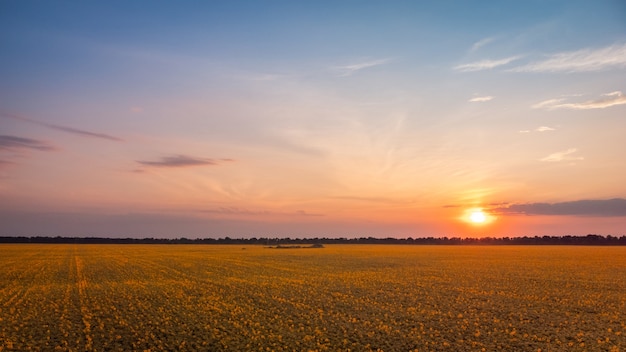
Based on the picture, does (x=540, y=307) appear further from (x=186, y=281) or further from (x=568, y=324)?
(x=186, y=281)

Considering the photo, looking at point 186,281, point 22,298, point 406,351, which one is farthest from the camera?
point 186,281

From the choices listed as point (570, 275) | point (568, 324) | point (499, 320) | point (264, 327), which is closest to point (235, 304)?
point (264, 327)

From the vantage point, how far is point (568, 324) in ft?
75.2

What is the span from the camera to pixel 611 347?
60.7 ft

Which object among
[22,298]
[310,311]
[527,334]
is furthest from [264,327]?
[22,298]

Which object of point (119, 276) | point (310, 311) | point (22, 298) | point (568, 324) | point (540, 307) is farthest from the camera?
point (119, 276)

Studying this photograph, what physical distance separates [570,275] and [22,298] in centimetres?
5378

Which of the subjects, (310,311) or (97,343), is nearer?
(97,343)

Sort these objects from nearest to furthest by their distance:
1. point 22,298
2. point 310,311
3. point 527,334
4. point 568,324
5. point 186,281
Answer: point 527,334
point 568,324
point 310,311
point 22,298
point 186,281

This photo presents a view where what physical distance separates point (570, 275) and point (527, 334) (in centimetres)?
3539

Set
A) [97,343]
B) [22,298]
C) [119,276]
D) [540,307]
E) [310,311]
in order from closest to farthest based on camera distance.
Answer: [97,343] → [310,311] → [540,307] → [22,298] → [119,276]

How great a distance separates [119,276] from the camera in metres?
47.7

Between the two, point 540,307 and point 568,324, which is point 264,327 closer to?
point 568,324

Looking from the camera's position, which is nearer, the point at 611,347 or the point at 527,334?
the point at 611,347
